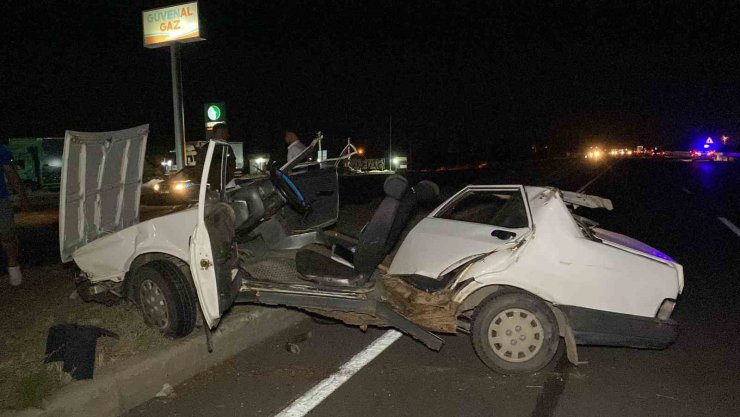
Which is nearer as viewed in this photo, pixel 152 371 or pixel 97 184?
pixel 152 371

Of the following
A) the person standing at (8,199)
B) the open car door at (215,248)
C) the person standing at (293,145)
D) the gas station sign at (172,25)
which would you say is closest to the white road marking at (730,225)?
the person standing at (293,145)

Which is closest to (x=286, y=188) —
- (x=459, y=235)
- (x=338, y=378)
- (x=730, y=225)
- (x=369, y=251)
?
(x=369, y=251)

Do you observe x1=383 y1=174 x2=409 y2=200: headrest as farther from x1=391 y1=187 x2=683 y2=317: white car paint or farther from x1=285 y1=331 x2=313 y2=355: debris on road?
x1=285 y1=331 x2=313 y2=355: debris on road

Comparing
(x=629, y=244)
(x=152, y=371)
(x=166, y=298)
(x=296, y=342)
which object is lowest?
(x=296, y=342)

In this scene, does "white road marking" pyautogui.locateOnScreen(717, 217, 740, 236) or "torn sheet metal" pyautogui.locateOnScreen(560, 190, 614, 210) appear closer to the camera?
"torn sheet metal" pyautogui.locateOnScreen(560, 190, 614, 210)

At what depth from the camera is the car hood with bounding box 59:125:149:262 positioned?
5.34 m

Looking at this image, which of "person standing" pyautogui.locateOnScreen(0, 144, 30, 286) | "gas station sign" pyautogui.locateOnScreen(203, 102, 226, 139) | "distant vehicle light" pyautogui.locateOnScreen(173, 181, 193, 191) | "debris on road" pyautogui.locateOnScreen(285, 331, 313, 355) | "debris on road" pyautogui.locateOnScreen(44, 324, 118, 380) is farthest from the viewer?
"gas station sign" pyautogui.locateOnScreen(203, 102, 226, 139)

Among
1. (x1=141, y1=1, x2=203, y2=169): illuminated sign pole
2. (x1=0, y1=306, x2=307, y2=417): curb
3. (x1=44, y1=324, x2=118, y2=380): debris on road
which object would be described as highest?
(x1=141, y1=1, x2=203, y2=169): illuminated sign pole

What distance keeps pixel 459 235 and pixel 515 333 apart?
958 millimetres

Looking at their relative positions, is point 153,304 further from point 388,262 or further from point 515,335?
point 515,335

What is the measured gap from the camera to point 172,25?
55.9 feet

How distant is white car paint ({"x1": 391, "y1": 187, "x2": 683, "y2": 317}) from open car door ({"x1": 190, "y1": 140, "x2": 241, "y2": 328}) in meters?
1.92

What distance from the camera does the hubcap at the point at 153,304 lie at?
534 cm

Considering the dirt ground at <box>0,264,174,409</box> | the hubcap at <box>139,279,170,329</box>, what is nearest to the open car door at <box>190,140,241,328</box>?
the hubcap at <box>139,279,170,329</box>
